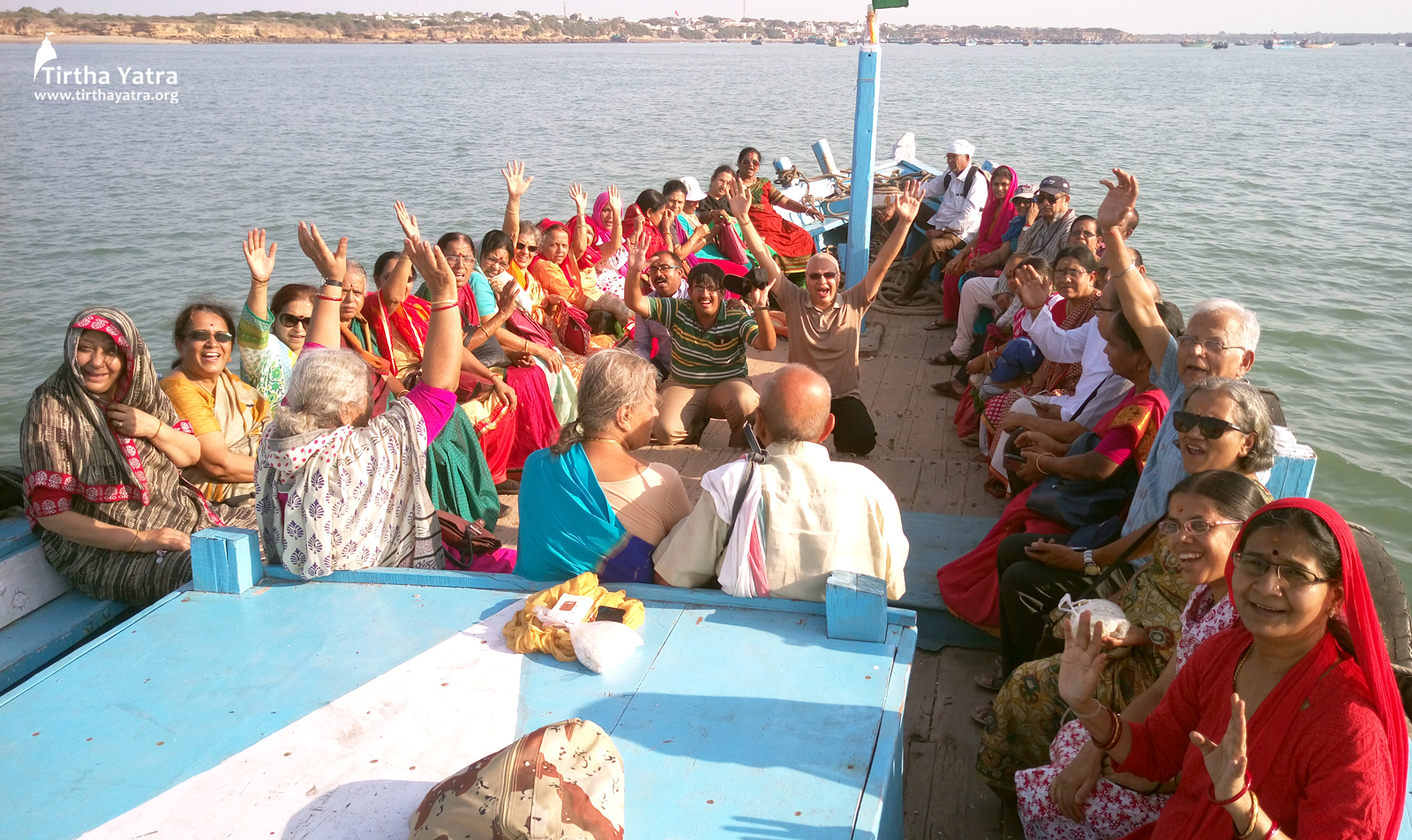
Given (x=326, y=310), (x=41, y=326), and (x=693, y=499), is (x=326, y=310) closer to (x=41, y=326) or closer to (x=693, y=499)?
(x=693, y=499)

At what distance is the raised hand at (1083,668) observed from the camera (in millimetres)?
2043

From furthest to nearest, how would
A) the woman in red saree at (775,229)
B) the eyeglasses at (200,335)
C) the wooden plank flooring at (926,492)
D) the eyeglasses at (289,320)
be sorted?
the woman in red saree at (775,229) < the eyeglasses at (289,320) < the eyeglasses at (200,335) < the wooden plank flooring at (926,492)

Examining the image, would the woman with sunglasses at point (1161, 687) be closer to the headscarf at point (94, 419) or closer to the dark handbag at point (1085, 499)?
the dark handbag at point (1085, 499)

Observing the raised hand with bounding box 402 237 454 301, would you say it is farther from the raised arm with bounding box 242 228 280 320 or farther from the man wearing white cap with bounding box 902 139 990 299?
the man wearing white cap with bounding box 902 139 990 299

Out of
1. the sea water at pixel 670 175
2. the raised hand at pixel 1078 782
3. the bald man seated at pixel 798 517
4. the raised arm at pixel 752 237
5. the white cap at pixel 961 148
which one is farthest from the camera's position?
the sea water at pixel 670 175

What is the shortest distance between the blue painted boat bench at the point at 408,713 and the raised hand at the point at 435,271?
0.95m

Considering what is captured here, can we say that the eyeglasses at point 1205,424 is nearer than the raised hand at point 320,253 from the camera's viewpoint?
Yes

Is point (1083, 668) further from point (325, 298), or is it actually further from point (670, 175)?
point (670, 175)

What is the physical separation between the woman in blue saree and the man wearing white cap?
6.27 metres

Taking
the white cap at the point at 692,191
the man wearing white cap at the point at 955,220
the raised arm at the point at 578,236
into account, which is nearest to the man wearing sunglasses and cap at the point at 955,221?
the man wearing white cap at the point at 955,220

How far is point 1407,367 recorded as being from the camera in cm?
1013

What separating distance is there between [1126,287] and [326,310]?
2856mm

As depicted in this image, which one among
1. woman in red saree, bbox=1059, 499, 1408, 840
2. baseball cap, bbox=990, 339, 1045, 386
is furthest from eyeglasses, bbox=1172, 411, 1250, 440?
baseball cap, bbox=990, 339, 1045, 386

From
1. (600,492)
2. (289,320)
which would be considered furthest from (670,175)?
(600,492)
